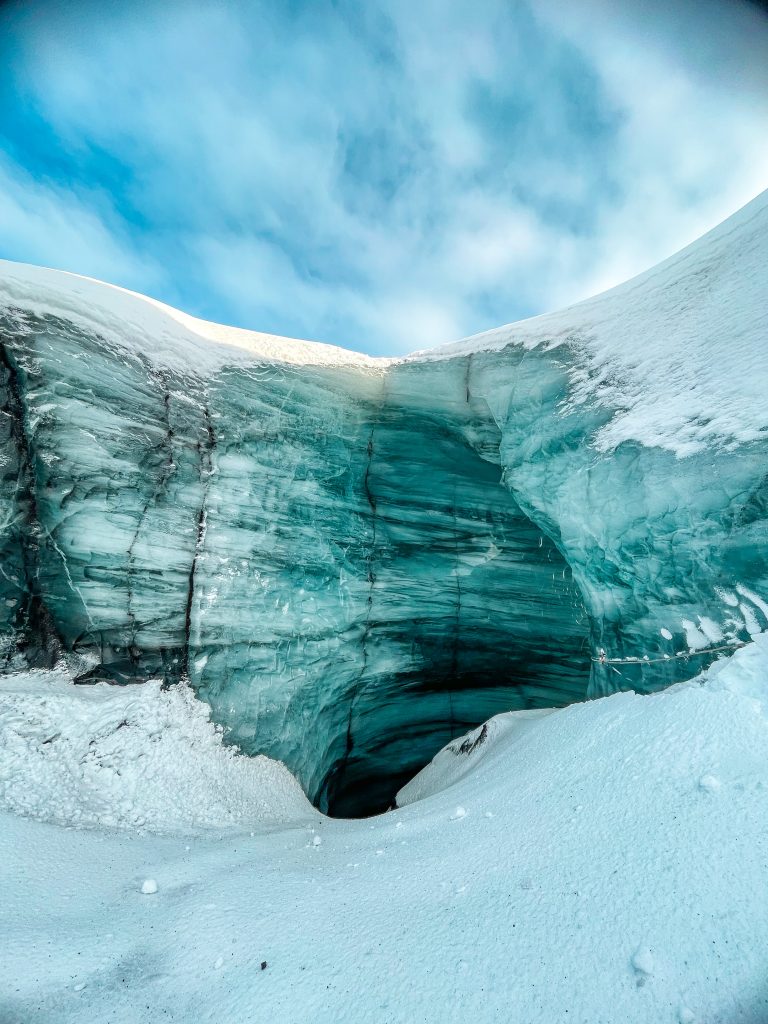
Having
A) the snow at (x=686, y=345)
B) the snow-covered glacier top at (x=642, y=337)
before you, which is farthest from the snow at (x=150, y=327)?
the snow at (x=686, y=345)

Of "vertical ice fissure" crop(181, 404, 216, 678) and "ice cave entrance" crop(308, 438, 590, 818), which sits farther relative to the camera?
"ice cave entrance" crop(308, 438, 590, 818)

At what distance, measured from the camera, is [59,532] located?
564 cm

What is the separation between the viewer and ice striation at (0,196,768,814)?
4367 millimetres

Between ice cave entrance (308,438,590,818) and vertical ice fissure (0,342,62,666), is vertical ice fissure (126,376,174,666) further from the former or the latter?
ice cave entrance (308,438,590,818)

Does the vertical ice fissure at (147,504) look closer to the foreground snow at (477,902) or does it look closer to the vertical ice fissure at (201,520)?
the vertical ice fissure at (201,520)

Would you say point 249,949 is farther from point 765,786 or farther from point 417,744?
point 417,744

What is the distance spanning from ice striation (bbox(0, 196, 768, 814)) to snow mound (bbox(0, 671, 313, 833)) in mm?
325

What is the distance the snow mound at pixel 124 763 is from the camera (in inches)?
171

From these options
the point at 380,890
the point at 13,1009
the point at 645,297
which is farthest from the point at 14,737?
the point at 645,297

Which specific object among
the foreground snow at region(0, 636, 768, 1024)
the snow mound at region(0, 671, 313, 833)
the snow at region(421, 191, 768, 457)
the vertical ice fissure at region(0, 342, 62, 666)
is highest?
the snow at region(421, 191, 768, 457)

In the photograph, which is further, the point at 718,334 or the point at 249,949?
the point at 718,334

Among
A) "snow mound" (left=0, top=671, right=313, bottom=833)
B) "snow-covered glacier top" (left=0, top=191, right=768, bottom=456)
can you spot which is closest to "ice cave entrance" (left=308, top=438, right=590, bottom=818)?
"snow-covered glacier top" (left=0, top=191, right=768, bottom=456)

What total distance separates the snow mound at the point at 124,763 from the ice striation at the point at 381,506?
325 millimetres

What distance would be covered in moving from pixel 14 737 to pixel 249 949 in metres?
3.76
